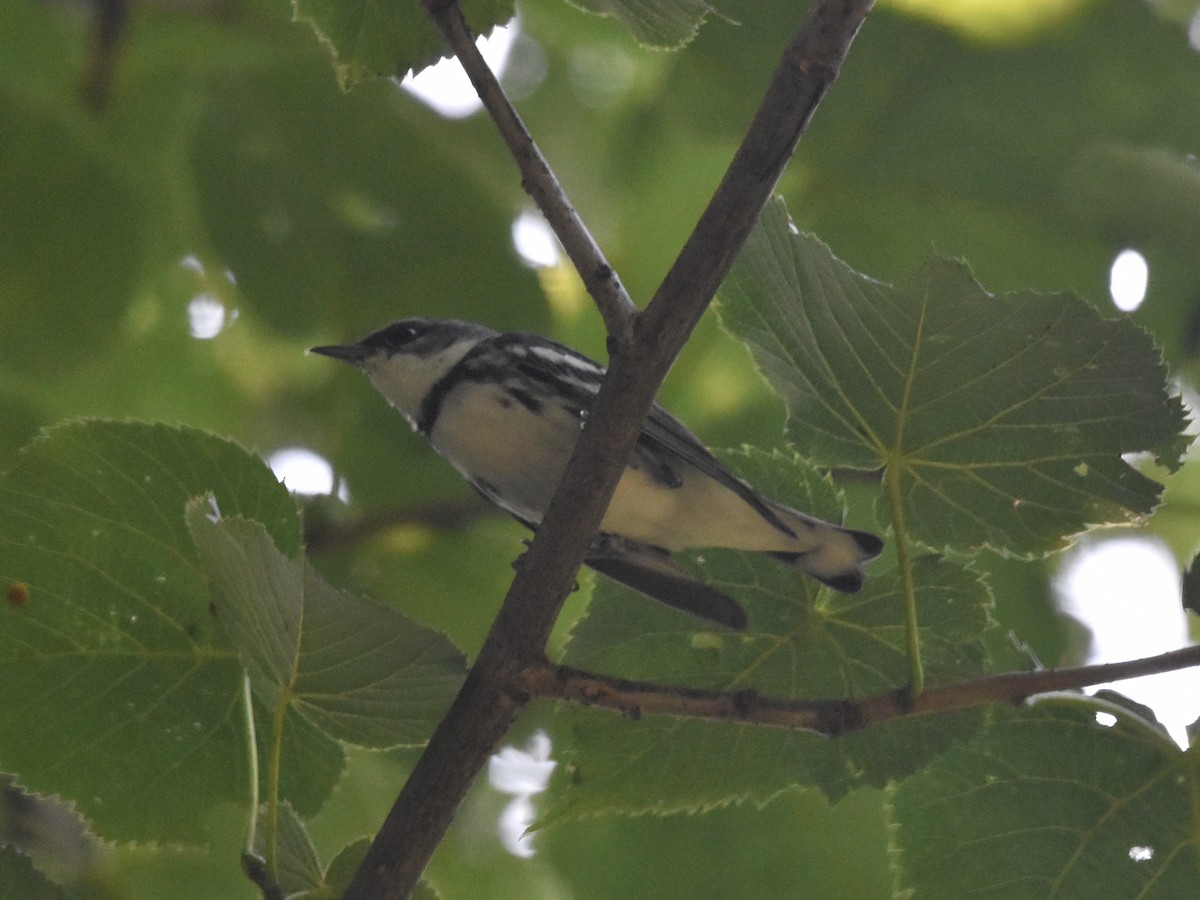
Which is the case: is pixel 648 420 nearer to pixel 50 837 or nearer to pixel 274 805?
pixel 274 805

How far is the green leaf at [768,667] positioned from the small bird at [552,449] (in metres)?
0.09

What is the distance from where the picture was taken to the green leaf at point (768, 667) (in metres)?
1.82

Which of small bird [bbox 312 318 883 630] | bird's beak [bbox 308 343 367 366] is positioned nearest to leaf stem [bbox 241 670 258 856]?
small bird [bbox 312 318 883 630]

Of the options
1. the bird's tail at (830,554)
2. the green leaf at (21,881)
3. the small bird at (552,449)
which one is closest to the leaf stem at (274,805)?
the green leaf at (21,881)

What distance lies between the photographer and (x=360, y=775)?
2982 mm

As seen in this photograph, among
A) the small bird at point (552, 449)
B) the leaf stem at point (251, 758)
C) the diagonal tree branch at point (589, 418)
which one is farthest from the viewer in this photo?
the small bird at point (552, 449)

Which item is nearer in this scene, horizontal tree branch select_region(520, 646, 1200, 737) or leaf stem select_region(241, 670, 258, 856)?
horizontal tree branch select_region(520, 646, 1200, 737)

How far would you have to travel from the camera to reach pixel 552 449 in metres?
2.68

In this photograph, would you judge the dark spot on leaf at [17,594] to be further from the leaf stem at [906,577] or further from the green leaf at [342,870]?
the leaf stem at [906,577]

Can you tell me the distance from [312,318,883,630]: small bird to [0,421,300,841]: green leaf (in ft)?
2.21

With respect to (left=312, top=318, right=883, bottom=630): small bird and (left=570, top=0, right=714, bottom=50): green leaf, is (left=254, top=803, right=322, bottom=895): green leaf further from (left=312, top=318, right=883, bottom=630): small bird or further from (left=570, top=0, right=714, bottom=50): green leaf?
(left=570, top=0, right=714, bottom=50): green leaf

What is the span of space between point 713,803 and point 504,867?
1607 millimetres

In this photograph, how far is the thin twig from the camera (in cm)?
139

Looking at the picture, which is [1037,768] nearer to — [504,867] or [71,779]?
[71,779]
